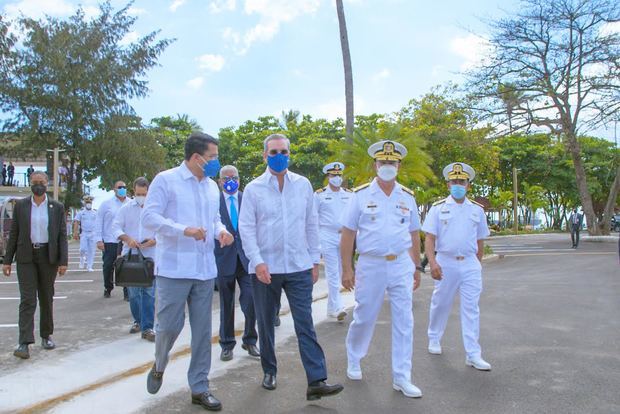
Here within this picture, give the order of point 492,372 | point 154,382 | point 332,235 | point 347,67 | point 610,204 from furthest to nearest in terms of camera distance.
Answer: point 610,204, point 347,67, point 332,235, point 492,372, point 154,382

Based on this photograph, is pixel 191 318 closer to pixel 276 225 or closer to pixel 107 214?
pixel 276 225

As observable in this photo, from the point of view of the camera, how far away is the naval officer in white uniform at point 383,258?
16.4 feet

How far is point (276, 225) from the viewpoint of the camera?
189 inches

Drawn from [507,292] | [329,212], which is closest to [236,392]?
[329,212]

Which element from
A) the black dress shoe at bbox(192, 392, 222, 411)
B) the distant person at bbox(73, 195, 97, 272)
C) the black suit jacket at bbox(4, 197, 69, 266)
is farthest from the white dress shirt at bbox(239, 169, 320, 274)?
the distant person at bbox(73, 195, 97, 272)

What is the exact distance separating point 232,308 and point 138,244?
142cm

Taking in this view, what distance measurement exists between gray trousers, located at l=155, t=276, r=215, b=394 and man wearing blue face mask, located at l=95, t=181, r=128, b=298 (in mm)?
5334

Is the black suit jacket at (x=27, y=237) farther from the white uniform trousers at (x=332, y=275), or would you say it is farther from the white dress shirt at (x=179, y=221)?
the white uniform trousers at (x=332, y=275)

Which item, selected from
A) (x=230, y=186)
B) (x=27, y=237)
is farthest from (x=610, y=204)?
(x=27, y=237)

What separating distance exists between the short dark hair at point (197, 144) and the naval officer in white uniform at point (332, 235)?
3.39 meters

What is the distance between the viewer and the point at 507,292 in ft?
35.4

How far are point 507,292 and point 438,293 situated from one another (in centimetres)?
516

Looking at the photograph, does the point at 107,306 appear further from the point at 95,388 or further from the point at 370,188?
the point at 370,188

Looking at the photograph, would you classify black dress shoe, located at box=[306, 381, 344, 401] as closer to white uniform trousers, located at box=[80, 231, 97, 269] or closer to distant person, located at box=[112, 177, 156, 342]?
distant person, located at box=[112, 177, 156, 342]
